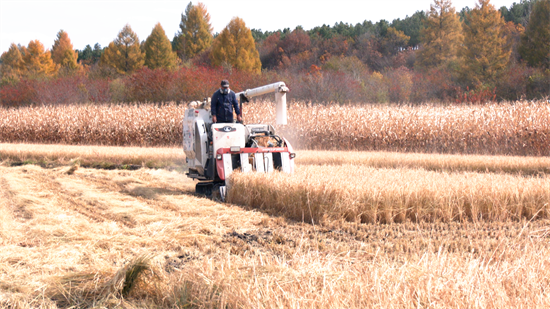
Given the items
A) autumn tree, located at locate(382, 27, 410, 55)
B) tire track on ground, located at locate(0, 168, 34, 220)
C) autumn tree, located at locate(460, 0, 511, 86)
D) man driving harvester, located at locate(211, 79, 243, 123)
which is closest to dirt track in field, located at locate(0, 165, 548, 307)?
tire track on ground, located at locate(0, 168, 34, 220)

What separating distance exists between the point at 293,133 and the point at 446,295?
16266mm

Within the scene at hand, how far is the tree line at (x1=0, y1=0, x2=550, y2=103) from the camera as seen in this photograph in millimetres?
35094

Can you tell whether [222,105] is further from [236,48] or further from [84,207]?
[236,48]

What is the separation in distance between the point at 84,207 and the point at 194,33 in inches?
2197

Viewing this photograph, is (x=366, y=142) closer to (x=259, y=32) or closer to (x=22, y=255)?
(x=22, y=255)

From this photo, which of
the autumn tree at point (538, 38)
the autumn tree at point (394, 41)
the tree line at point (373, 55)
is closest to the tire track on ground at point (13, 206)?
the tree line at point (373, 55)

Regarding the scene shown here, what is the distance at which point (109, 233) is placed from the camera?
6.10 metres

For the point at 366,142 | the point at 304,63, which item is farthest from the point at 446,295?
the point at 304,63

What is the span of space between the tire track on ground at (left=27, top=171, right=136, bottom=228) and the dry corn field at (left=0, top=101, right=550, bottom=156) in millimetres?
10763

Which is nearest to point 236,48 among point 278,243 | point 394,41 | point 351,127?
point 394,41

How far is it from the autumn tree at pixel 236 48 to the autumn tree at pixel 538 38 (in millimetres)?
23823

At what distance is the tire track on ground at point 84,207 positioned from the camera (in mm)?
6988

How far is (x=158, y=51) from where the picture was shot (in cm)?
4931

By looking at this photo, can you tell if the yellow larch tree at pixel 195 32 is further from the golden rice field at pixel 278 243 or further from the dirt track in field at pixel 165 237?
the dirt track in field at pixel 165 237
